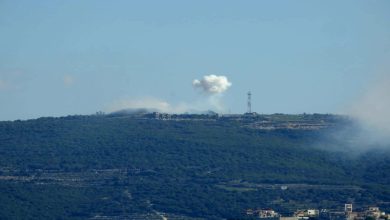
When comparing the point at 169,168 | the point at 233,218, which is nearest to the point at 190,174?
the point at 169,168

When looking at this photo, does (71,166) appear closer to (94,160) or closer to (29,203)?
(94,160)

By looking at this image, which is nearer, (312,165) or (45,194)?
(45,194)

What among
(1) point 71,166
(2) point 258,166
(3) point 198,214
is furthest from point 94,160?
(3) point 198,214

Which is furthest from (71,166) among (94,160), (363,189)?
(363,189)

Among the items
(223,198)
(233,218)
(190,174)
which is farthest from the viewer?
(190,174)

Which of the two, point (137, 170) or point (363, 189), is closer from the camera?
point (363, 189)

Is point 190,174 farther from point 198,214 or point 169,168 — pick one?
point 198,214

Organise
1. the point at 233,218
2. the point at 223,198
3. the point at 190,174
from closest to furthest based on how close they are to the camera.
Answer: the point at 233,218 < the point at 223,198 < the point at 190,174

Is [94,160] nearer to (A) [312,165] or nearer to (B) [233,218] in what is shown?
(A) [312,165]
